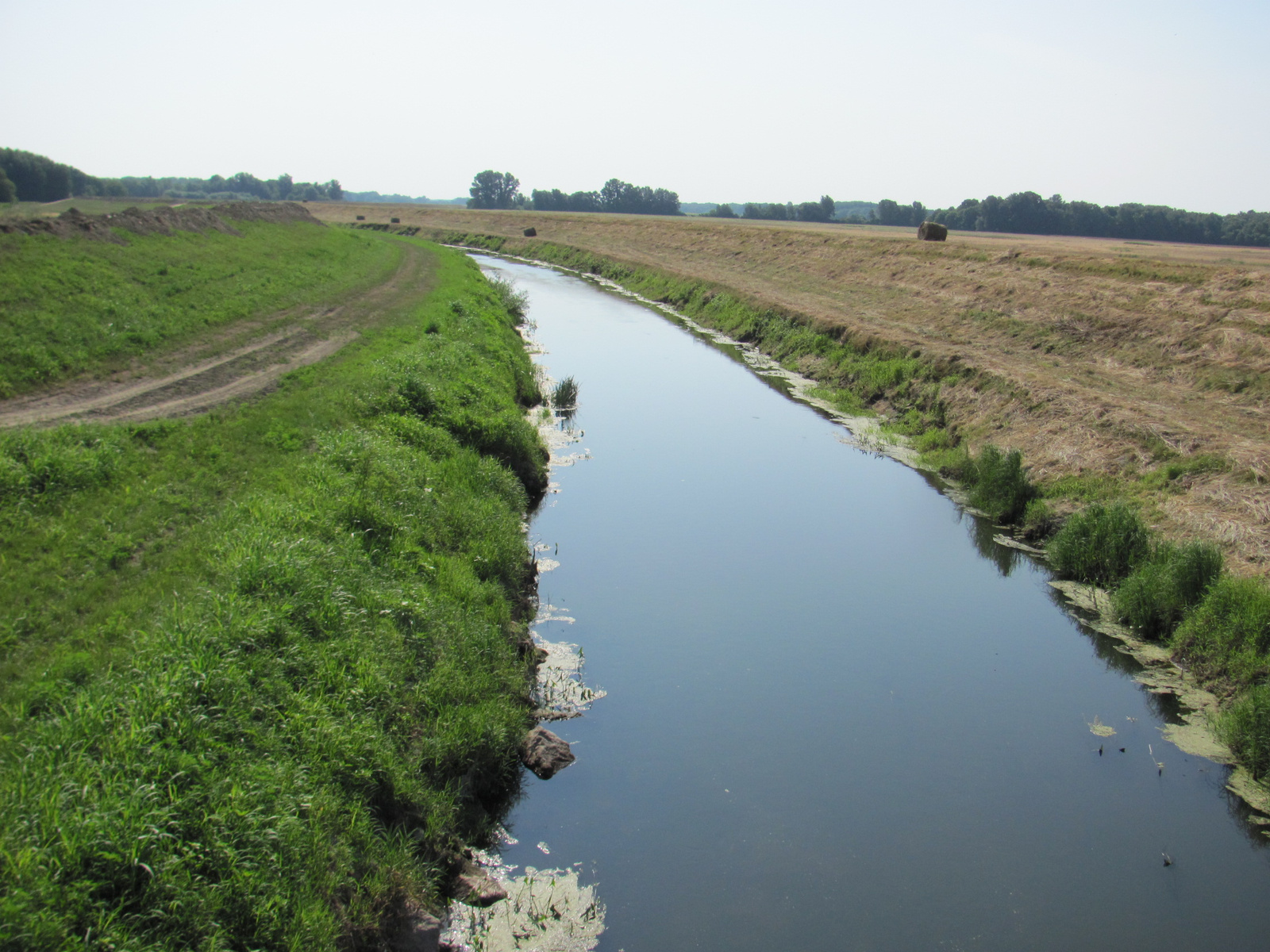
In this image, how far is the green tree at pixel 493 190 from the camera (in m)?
174

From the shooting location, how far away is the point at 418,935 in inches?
233

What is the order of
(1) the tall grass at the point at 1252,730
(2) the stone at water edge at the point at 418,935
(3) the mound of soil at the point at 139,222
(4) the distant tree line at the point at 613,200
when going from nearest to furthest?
(2) the stone at water edge at the point at 418,935
(1) the tall grass at the point at 1252,730
(3) the mound of soil at the point at 139,222
(4) the distant tree line at the point at 613,200

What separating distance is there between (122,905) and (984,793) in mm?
7347

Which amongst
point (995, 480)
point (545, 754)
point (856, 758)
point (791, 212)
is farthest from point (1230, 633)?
point (791, 212)

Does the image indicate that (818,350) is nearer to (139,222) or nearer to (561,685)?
(561,685)

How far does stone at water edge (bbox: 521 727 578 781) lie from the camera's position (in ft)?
26.9

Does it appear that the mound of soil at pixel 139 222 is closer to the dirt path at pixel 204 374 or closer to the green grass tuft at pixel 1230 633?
the dirt path at pixel 204 374

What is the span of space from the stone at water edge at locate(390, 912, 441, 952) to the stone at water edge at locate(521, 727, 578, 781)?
220 cm

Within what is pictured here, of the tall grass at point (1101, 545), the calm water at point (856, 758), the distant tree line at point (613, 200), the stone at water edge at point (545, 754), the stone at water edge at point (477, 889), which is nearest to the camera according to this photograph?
the stone at water edge at point (477, 889)

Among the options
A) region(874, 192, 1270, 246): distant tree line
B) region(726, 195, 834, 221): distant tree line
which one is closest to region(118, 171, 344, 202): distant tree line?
region(726, 195, 834, 221): distant tree line

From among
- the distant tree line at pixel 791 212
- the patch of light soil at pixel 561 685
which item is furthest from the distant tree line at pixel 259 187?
the patch of light soil at pixel 561 685

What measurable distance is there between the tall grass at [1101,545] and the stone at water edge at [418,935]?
1094cm

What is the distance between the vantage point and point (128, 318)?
16984mm

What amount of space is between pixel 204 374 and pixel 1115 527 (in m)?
15.9
